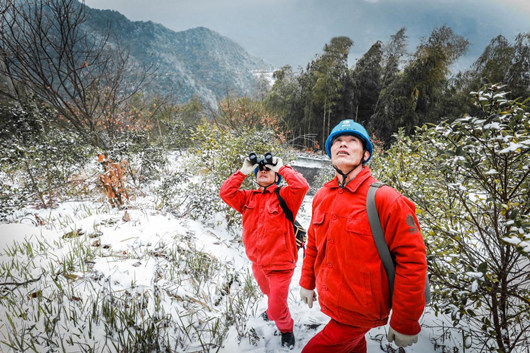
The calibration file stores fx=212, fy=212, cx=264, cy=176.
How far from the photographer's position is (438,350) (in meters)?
1.88

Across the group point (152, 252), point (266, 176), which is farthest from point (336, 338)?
point (152, 252)

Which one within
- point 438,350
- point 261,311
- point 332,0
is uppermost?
point 332,0

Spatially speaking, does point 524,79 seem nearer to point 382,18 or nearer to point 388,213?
point 388,213

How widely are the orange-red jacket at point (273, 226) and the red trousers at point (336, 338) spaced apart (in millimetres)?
596

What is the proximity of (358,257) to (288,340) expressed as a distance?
126 cm

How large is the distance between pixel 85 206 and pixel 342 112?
1555 cm

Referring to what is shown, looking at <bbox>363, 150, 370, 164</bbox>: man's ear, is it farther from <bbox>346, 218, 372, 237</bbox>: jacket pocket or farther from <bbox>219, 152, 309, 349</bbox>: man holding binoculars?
<bbox>219, 152, 309, 349</bbox>: man holding binoculars

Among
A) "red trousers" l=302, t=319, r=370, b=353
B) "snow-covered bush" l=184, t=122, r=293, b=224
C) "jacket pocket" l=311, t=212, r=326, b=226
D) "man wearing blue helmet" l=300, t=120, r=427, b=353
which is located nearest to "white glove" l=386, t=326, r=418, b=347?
"man wearing blue helmet" l=300, t=120, r=427, b=353

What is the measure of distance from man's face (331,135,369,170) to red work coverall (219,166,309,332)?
0.58m

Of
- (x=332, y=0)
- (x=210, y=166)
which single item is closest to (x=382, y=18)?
(x=332, y=0)

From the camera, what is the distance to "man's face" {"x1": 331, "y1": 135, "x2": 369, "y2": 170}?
1.37m

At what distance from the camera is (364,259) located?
48.3 inches

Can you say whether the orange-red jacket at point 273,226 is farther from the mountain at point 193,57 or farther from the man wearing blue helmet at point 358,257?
the mountain at point 193,57

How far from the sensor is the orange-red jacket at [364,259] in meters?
1.12
